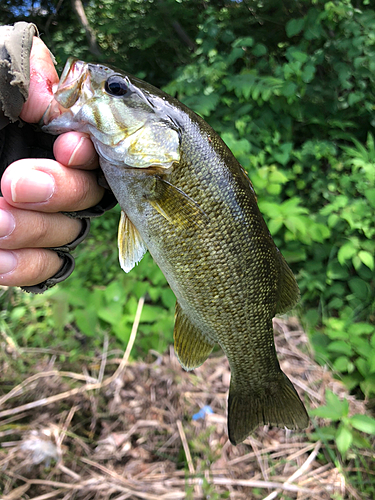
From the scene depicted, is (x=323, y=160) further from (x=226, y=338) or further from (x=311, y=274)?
(x=226, y=338)

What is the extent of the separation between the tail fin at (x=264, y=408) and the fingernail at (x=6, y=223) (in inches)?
44.7

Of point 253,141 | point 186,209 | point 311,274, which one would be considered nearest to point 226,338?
point 186,209

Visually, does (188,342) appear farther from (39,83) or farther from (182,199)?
(39,83)

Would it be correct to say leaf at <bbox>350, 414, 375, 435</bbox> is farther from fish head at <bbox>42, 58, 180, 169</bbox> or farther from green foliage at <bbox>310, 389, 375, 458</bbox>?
fish head at <bbox>42, 58, 180, 169</bbox>

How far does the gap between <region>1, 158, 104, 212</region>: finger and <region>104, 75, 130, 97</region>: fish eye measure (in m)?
0.30

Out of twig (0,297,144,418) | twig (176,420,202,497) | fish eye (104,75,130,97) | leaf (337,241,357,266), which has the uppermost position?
fish eye (104,75,130,97)

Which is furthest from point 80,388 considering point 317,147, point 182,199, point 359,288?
point 317,147

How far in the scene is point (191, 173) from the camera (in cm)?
115

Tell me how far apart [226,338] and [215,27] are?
11.3 feet

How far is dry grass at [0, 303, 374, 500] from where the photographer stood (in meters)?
1.92

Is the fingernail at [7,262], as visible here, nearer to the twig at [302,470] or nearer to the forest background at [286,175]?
the forest background at [286,175]

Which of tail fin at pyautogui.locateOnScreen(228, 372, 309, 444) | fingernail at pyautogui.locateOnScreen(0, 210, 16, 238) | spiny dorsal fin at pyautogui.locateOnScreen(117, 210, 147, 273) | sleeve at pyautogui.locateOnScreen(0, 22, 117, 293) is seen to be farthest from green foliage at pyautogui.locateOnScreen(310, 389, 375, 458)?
fingernail at pyautogui.locateOnScreen(0, 210, 16, 238)

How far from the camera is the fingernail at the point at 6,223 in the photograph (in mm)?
1090

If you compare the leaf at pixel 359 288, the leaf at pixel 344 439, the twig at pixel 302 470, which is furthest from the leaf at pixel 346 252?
the twig at pixel 302 470
